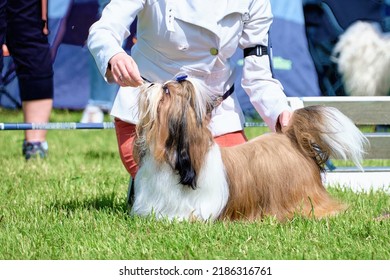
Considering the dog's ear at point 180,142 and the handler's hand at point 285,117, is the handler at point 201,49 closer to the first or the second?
the handler's hand at point 285,117

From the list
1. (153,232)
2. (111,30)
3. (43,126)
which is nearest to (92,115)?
(43,126)

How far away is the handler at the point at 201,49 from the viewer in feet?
12.7

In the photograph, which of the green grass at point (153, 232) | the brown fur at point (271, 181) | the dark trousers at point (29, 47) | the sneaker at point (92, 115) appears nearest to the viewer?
the green grass at point (153, 232)

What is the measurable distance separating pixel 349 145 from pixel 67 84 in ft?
21.1

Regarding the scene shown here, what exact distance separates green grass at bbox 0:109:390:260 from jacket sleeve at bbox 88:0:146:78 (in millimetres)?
745

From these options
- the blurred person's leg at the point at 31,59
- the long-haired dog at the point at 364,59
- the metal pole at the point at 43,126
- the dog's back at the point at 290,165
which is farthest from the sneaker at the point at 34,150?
the long-haired dog at the point at 364,59

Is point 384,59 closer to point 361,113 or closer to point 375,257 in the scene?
point 361,113

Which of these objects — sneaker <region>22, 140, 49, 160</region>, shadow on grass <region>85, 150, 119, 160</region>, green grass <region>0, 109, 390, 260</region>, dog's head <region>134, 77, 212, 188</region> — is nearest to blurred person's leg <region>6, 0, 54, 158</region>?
sneaker <region>22, 140, 49, 160</region>

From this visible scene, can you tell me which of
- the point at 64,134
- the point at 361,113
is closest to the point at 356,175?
the point at 361,113

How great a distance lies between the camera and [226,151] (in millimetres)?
3770

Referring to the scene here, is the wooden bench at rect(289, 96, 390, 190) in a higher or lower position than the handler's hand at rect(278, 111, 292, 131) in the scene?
lower

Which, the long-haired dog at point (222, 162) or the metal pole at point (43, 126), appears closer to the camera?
the long-haired dog at point (222, 162)

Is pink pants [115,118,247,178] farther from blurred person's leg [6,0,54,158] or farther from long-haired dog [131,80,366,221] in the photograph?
blurred person's leg [6,0,54,158]

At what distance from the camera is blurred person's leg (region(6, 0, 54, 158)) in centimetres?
612
